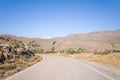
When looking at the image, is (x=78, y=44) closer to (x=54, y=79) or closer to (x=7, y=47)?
(x=7, y=47)

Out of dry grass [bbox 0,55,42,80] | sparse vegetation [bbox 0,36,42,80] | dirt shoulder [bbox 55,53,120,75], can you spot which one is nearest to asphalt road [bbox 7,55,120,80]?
dry grass [bbox 0,55,42,80]

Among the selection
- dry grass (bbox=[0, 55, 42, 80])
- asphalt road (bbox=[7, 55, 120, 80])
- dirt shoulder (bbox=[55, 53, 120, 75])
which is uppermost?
dry grass (bbox=[0, 55, 42, 80])

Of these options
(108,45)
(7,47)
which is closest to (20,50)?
(7,47)

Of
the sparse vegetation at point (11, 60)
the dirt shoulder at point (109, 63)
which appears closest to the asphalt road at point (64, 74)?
the sparse vegetation at point (11, 60)

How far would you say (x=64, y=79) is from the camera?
12.5 meters

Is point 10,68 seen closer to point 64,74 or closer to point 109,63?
point 64,74

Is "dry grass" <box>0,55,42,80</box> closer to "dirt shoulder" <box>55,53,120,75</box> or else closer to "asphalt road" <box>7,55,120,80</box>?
"asphalt road" <box>7,55,120,80</box>

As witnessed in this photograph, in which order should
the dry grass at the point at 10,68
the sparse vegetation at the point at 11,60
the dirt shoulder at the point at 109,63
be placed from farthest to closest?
1. the dirt shoulder at the point at 109,63
2. the sparse vegetation at the point at 11,60
3. the dry grass at the point at 10,68

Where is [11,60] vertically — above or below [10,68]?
above

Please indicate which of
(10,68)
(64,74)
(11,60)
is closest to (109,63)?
(11,60)

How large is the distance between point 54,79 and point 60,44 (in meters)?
127

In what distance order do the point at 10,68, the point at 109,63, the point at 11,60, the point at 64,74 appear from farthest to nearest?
1. the point at 109,63
2. the point at 11,60
3. the point at 10,68
4. the point at 64,74

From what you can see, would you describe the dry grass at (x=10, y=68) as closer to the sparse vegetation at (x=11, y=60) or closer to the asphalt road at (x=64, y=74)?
the sparse vegetation at (x=11, y=60)

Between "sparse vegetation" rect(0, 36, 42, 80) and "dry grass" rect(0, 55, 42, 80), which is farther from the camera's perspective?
"sparse vegetation" rect(0, 36, 42, 80)
